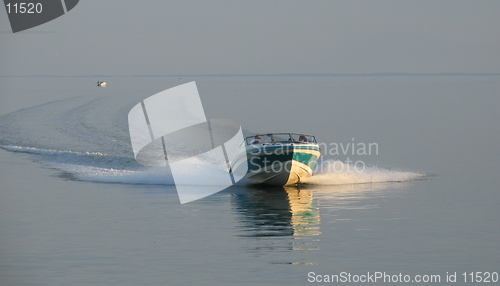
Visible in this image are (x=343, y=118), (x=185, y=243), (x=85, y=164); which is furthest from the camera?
(x=343, y=118)

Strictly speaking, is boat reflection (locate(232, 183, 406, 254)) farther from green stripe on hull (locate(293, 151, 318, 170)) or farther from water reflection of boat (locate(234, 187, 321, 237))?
green stripe on hull (locate(293, 151, 318, 170))

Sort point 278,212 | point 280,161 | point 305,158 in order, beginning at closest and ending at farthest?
1. point 278,212
2. point 280,161
3. point 305,158

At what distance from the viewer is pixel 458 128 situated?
2689 inches

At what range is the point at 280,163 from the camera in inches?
1490

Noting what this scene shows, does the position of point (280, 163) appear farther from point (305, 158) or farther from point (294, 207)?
point (294, 207)

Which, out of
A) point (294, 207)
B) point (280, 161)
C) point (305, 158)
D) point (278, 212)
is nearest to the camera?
point (278, 212)

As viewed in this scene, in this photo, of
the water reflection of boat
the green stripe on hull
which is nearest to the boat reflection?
the water reflection of boat

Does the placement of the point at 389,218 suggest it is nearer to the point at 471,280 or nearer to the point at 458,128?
the point at 471,280

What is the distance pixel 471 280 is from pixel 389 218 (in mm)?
8754

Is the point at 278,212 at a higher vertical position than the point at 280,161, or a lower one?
lower

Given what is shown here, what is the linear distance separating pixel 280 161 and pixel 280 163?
0.13 meters

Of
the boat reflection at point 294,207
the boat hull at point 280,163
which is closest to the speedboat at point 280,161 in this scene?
the boat hull at point 280,163

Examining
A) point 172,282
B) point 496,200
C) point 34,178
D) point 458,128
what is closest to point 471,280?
point 172,282

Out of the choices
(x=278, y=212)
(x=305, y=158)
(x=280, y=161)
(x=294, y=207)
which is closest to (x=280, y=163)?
(x=280, y=161)
